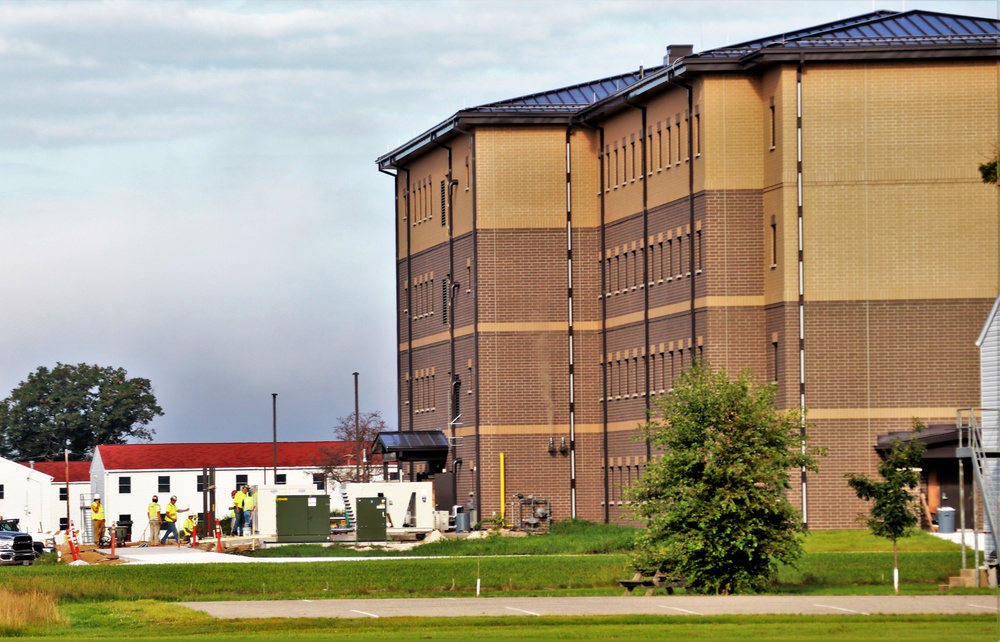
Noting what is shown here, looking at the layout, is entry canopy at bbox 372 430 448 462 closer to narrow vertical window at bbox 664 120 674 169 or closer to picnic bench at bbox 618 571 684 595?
narrow vertical window at bbox 664 120 674 169

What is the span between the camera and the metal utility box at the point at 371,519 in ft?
219

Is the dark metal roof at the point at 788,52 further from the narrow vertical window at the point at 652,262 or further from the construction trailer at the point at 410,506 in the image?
the construction trailer at the point at 410,506

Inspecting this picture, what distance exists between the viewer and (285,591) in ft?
145

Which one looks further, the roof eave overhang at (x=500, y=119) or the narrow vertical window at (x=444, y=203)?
the narrow vertical window at (x=444, y=203)

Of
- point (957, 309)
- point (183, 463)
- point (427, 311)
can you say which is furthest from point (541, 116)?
point (183, 463)

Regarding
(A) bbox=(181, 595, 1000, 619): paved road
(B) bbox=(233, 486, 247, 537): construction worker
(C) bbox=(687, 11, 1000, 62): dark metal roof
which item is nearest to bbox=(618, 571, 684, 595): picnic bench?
(A) bbox=(181, 595, 1000, 619): paved road

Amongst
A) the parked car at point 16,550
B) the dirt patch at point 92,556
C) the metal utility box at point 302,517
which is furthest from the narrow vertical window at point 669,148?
the parked car at point 16,550

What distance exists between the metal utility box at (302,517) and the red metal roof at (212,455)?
7540 centimetres

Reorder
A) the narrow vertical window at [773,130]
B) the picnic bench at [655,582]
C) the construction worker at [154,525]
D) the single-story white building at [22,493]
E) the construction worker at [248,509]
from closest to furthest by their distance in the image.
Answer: the picnic bench at [655,582] < the narrow vertical window at [773,130] < the construction worker at [154,525] < the construction worker at [248,509] < the single-story white building at [22,493]

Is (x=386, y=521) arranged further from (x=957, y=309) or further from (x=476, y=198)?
(x=957, y=309)

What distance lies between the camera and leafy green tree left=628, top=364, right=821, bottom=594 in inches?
1613

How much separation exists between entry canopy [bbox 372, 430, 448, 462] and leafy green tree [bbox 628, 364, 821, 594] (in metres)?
36.1

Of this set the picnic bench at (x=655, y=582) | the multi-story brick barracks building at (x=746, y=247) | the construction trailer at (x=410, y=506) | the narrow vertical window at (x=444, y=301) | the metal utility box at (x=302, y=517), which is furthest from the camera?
the narrow vertical window at (x=444, y=301)

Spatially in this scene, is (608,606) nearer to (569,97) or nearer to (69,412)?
(569,97)
